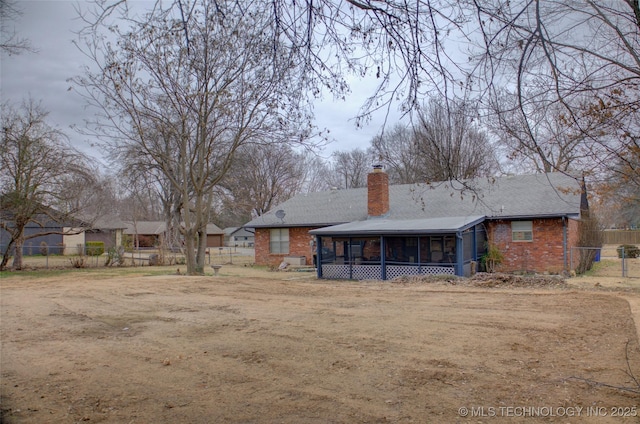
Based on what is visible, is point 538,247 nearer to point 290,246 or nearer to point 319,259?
point 319,259

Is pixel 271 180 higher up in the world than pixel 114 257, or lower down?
higher up

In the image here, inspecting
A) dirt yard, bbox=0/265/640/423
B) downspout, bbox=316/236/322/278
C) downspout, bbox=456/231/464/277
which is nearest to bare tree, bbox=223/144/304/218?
downspout, bbox=316/236/322/278

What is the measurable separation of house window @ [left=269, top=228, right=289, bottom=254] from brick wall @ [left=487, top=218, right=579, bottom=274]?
38.8ft

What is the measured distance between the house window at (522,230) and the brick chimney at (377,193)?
6.72 m

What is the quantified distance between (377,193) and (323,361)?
61.7 feet

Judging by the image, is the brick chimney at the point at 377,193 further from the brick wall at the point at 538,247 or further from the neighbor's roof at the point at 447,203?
the brick wall at the point at 538,247

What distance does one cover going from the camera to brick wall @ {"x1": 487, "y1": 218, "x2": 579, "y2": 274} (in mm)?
19672

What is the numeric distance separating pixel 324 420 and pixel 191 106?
1626 centimetres

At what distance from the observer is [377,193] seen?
24672 mm

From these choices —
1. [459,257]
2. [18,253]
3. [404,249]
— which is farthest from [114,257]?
[459,257]

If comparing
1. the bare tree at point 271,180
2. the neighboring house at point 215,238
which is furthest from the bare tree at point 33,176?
the neighboring house at point 215,238

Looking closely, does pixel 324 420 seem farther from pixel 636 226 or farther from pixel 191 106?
pixel 636 226

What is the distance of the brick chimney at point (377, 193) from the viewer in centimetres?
2462

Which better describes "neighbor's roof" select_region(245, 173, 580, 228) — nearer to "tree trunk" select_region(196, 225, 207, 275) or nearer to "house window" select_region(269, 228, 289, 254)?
"house window" select_region(269, 228, 289, 254)
